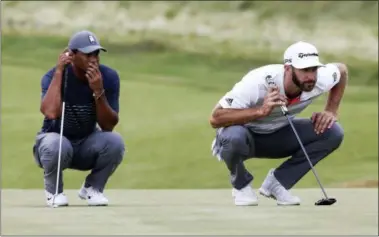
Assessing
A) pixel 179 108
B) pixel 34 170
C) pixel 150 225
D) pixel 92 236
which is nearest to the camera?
pixel 92 236

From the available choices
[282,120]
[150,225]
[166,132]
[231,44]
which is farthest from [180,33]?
[150,225]

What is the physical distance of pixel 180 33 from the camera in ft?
35.8

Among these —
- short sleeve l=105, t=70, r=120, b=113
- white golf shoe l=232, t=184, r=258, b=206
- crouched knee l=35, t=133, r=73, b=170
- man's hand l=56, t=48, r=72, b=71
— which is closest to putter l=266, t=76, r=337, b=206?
white golf shoe l=232, t=184, r=258, b=206

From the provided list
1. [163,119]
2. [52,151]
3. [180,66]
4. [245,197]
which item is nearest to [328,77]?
[245,197]

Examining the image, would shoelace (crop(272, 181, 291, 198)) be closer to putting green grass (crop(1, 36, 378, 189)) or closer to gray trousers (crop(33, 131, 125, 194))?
gray trousers (crop(33, 131, 125, 194))

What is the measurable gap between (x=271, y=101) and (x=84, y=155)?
109 centimetres

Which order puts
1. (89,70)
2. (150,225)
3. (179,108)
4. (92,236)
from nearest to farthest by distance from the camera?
1. (92,236)
2. (150,225)
3. (89,70)
4. (179,108)

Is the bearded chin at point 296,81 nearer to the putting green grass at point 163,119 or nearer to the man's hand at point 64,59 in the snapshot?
the man's hand at point 64,59

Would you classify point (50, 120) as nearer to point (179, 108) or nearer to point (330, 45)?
point (179, 108)

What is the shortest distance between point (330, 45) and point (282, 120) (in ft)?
15.8

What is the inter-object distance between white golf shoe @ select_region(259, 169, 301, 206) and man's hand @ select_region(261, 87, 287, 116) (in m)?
0.61

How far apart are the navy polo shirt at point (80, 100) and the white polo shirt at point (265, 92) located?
0.57 meters

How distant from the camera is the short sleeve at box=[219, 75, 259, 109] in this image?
5879 millimetres

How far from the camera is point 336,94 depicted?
630 cm
